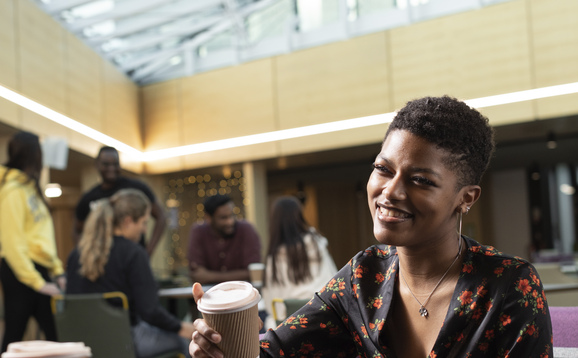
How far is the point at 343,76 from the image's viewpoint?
267 inches

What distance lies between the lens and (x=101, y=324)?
2.43m

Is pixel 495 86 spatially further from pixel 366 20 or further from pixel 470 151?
pixel 470 151

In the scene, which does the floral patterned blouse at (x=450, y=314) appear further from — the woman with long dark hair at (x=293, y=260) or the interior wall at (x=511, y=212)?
the interior wall at (x=511, y=212)

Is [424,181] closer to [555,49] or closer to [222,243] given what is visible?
[222,243]

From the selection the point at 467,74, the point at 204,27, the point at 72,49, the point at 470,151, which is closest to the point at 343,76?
the point at 467,74

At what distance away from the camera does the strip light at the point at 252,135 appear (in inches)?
208

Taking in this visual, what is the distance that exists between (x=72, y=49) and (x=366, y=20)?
140 inches

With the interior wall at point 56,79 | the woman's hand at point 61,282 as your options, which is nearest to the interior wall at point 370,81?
the interior wall at point 56,79

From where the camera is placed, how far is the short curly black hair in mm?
1083

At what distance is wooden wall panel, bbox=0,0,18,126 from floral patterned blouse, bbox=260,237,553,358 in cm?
413

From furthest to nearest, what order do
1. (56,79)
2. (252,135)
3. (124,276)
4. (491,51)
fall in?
(252,135) → (491,51) → (56,79) → (124,276)

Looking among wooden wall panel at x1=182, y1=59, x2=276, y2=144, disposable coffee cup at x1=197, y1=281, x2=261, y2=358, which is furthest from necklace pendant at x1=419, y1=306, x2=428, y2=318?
wooden wall panel at x1=182, y1=59, x2=276, y2=144

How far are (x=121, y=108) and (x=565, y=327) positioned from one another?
7027mm

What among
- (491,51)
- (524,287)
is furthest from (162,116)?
(524,287)
